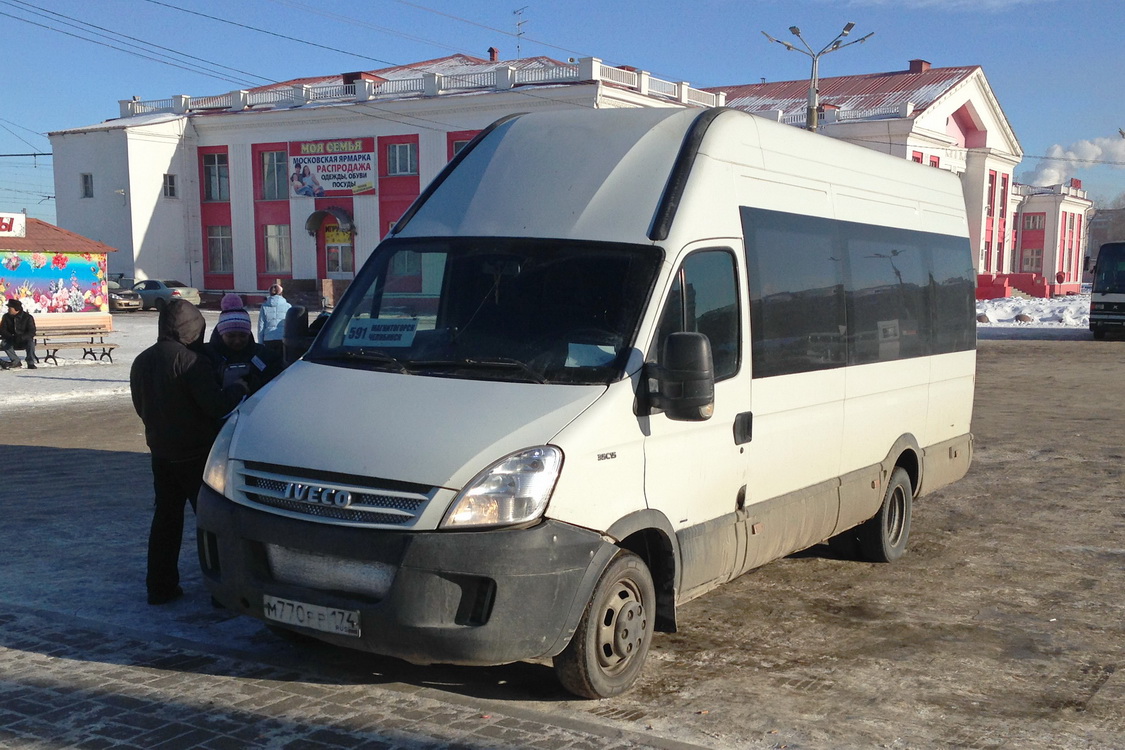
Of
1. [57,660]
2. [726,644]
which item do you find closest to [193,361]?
[57,660]

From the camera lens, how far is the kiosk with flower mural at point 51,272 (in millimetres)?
26453

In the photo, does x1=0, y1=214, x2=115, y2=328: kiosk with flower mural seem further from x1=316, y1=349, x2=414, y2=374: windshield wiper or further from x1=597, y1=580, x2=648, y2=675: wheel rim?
x1=597, y1=580, x2=648, y2=675: wheel rim

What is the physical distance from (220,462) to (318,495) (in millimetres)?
721

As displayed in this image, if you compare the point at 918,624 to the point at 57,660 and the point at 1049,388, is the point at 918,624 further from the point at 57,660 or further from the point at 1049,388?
the point at 1049,388

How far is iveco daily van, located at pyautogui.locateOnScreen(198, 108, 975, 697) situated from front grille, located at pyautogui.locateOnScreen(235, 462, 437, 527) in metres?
0.01

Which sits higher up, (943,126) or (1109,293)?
(943,126)

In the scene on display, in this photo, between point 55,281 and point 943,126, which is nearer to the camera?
point 55,281

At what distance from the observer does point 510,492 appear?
180 inches

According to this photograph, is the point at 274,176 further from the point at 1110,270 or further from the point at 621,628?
the point at 621,628

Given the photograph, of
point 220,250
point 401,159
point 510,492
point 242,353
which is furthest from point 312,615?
point 220,250

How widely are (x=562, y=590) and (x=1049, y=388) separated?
17259mm

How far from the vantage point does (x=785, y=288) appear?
248 inches

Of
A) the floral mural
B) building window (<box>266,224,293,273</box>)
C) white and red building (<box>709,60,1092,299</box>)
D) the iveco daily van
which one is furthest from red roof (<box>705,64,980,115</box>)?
the iveco daily van

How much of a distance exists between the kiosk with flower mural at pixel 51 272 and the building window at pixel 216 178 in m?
28.2
